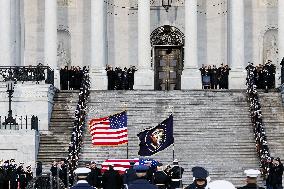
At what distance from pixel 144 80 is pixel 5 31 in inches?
315

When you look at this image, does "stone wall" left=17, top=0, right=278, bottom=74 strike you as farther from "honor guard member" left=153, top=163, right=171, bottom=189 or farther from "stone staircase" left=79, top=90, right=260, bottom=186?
"honor guard member" left=153, top=163, right=171, bottom=189

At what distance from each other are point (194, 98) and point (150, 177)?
22363 millimetres

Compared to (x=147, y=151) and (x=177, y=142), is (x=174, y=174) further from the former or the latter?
(x=177, y=142)

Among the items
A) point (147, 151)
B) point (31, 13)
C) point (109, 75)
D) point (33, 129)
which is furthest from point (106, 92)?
point (147, 151)

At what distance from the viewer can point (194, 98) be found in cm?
4484

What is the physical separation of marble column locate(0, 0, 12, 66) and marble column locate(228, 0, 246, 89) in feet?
39.7

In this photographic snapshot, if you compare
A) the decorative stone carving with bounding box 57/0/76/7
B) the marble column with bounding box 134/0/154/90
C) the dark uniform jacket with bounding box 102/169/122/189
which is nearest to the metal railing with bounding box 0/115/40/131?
the marble column with bounding box 134/0/154/90

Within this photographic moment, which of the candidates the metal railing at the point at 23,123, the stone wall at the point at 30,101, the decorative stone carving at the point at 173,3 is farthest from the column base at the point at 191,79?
the metal railing at the point at 23,123

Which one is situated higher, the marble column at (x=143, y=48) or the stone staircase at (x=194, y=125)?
the marble column at (x=143, y=48)

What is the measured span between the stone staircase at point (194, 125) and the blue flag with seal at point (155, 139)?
34.0 ft

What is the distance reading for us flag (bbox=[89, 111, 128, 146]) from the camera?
27188 mm

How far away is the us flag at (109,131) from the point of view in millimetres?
27188

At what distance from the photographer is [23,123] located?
42.6 meters

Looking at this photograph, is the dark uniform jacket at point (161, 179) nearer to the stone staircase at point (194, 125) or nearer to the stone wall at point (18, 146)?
the stone staircase at point (194, 125)
